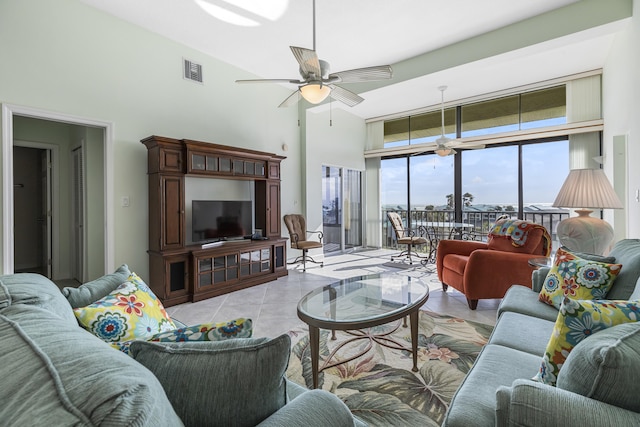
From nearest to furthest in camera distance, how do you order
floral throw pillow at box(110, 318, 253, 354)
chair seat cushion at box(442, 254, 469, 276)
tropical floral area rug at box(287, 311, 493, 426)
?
floral throw pillow at box(110, 318, 253, 354), tropical floral area rug at box(287, 311, 493, 426), chair seat cushion at box(442, 254, 469, 276)

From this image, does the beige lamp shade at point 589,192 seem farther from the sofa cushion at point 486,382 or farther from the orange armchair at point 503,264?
the sofa cushion at point 486,382

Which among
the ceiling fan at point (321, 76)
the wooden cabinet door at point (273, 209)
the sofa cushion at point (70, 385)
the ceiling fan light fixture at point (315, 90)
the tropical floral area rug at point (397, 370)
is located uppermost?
the ceiling fan at point (321, 76)

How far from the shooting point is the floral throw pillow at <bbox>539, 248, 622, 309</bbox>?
1.81 metres

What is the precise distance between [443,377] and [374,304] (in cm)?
62

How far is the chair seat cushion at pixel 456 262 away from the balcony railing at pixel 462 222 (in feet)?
5.52

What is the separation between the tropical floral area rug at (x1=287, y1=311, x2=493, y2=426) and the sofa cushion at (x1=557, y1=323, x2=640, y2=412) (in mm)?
979

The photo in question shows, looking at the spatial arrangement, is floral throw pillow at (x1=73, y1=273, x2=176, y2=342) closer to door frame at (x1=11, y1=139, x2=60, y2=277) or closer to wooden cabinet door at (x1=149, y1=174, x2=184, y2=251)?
wooden cabinet door at (x1=149, y1=174, x2=184, y2=251)

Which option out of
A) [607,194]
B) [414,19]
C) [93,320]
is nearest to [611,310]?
[93,320]

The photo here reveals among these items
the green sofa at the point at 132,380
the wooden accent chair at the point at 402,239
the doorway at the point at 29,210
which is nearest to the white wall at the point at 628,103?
the wooden accent chair at the point at 402,239

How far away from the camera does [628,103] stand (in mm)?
3227

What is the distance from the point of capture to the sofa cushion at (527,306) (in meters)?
1.89

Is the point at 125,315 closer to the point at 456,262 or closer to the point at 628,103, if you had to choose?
the point at 456,262

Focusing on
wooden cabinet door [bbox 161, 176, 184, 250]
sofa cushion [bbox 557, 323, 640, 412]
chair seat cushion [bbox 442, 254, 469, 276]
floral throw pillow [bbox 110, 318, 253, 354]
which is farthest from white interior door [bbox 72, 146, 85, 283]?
sofa cushion [bbox 557, 323, 640, 412]

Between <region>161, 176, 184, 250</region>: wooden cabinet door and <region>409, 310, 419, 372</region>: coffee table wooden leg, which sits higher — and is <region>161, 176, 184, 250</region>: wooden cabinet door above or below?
above
